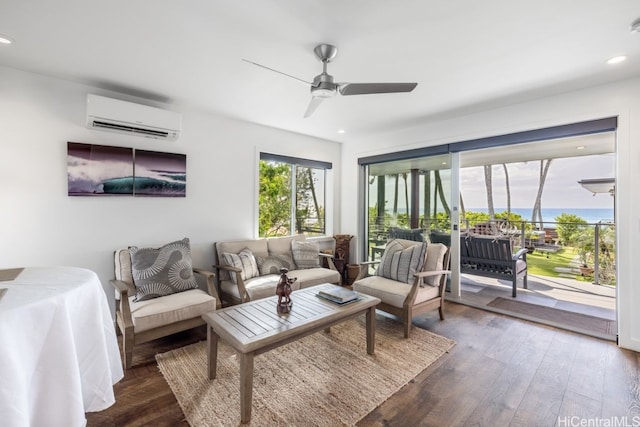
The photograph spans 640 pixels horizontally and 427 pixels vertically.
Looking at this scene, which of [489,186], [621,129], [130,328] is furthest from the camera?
[489,186]

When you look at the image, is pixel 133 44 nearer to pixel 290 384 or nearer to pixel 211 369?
pixel 211 369

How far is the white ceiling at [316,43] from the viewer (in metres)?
1.72

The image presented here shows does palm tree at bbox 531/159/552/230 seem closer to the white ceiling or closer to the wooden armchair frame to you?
the white ceiling

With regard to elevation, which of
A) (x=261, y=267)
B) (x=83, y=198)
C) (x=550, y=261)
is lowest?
(x=550, y=261)

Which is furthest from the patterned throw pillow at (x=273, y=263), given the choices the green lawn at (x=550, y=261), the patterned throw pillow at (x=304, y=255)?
the green lawn at (x=550, y=261)

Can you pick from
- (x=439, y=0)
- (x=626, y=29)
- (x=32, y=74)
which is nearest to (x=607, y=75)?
(x=626, y=29)

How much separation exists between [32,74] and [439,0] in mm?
3459

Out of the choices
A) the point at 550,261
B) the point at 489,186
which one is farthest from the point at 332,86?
the point at 489,186

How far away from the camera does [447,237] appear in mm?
4035

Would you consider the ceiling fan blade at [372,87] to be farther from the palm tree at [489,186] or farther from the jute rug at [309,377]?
the palm tree at [489,186]

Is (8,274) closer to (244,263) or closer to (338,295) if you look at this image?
(244,263)

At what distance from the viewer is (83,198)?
2.83 meters

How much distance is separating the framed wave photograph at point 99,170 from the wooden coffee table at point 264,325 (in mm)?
1857

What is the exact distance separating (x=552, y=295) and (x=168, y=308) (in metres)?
5.08
